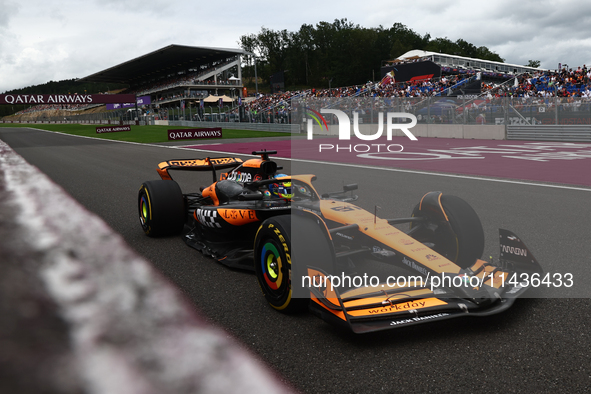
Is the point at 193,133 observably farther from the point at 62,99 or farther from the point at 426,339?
the point at 62,99

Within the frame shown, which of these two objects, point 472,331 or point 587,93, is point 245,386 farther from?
point 587,93

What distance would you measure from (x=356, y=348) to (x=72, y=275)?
2444mm

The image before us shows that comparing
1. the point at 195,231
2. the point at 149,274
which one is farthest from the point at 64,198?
the point at 149,274

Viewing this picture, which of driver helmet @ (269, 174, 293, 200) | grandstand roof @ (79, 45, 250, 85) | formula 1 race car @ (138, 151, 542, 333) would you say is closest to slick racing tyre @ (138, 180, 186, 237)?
formula 1 race car @ (138, 151, 542, 333)

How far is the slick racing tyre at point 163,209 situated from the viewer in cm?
489

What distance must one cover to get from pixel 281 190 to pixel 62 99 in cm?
4776

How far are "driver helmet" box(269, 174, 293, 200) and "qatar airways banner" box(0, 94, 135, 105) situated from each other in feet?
141

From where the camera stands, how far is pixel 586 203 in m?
6.25

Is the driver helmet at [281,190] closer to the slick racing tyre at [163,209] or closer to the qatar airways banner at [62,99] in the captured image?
the slick racing tyre at [163,209]

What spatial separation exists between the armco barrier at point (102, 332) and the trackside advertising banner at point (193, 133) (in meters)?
20.1

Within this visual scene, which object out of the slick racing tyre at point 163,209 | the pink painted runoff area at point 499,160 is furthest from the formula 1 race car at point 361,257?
A: the pink painted runoff area at point 499,160

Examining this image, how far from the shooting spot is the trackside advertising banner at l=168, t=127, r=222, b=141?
2422 centimetres

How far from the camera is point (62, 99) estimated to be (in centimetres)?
4553

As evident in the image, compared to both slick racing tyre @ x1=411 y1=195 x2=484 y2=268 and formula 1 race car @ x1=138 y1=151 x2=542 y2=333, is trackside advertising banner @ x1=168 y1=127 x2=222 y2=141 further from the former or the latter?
slick racing tyre @ x1=411 y1=195 x2=484 y2=268
